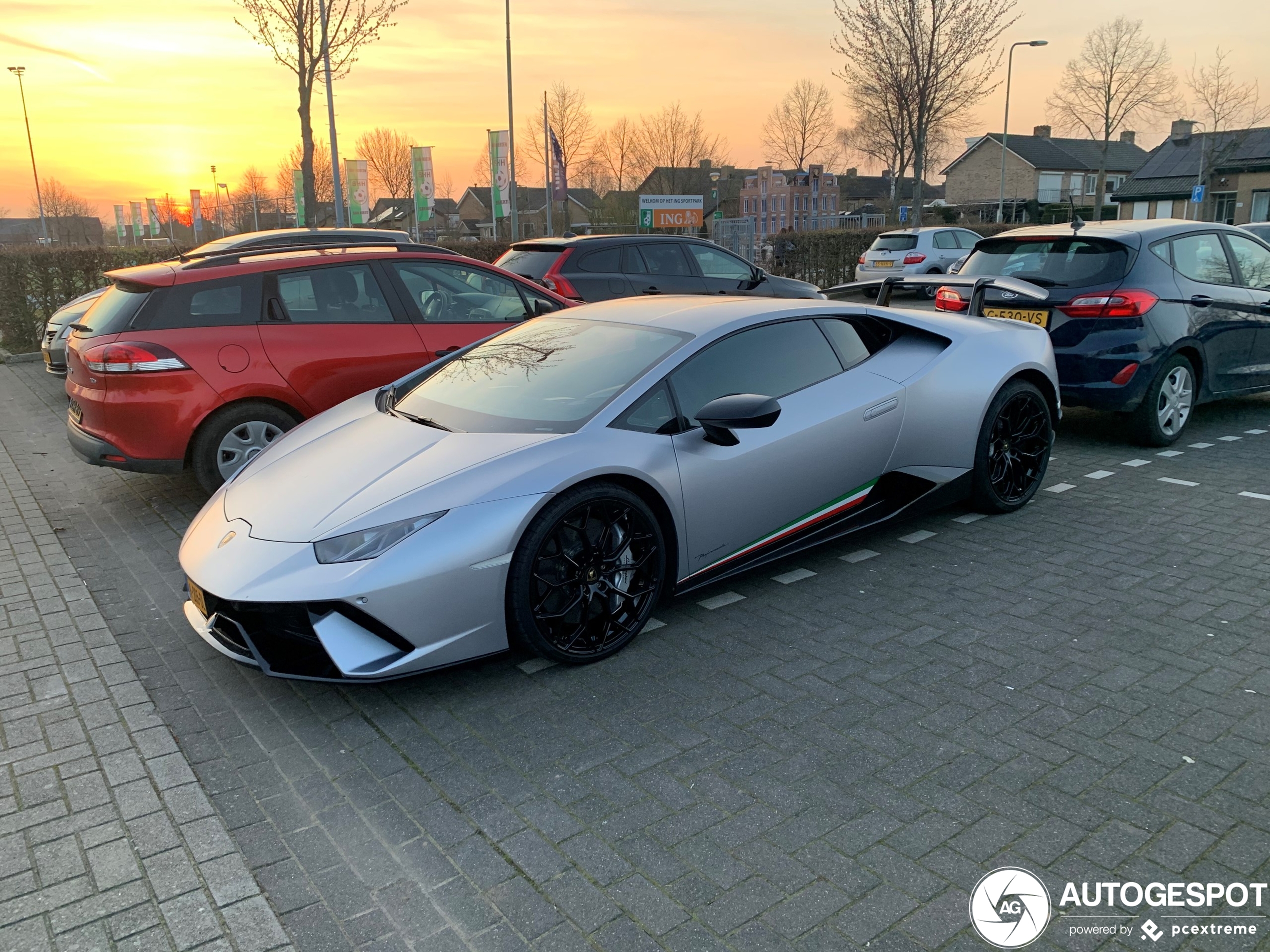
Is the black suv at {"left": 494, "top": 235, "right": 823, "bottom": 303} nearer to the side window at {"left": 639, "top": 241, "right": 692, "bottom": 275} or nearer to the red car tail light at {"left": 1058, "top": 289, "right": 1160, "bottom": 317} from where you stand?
the side window at {"left": 639, "top": 241, "right": 692, "bottom": 275}

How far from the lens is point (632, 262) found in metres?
10.5

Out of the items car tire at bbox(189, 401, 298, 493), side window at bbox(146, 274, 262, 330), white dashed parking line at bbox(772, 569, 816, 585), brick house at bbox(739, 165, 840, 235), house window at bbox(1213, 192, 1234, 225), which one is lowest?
white dashed parking line at bbox(772, 569, 816, 585)

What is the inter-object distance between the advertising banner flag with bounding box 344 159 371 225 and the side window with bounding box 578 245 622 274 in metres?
21.4

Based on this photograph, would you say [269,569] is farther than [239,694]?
No

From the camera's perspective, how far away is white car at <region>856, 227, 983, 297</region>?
66.1ft

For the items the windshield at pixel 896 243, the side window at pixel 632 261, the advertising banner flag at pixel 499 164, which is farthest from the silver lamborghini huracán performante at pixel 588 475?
the advertising banner flag at pixel 499 164

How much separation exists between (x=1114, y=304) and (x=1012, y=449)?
202 centimetres

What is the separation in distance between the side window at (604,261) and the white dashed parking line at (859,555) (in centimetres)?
609

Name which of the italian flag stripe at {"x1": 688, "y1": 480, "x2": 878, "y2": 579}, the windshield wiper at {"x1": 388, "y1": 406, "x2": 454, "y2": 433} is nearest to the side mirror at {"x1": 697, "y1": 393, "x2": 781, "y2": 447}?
the italian flag stripe at {"x1": 688, "y1": 480, "x2": 878, "y2": 579}

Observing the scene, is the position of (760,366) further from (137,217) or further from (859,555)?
(137,217)

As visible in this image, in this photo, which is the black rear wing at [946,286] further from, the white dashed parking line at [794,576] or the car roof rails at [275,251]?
the car roof rails at [275,251]

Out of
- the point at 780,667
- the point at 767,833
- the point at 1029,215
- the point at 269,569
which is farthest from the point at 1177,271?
the point at 1029,215

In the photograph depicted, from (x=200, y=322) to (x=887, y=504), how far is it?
436 centimetres

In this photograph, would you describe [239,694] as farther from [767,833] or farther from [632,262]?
[632,262]
